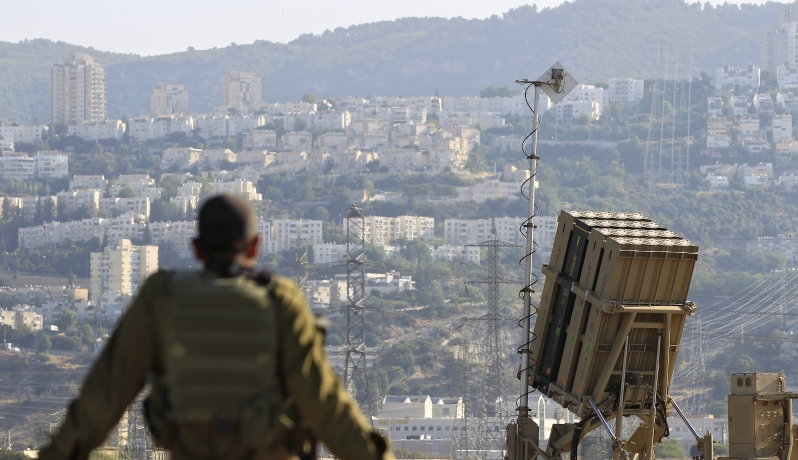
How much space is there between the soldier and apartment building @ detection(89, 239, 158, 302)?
140m

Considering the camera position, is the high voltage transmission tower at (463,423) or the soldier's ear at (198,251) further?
the high voltage transmission tower at (463,423)

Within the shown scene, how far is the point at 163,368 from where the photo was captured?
3.54m

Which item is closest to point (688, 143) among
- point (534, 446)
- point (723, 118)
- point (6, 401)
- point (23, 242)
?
point (723, 118)

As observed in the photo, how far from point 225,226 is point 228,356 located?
32cm

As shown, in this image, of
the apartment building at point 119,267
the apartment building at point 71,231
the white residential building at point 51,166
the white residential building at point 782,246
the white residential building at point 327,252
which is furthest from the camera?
the white residential building at point 51,166

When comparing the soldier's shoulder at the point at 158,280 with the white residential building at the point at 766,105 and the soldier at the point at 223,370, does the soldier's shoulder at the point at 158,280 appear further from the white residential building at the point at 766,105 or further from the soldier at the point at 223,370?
the white residential building at the point at 766,105

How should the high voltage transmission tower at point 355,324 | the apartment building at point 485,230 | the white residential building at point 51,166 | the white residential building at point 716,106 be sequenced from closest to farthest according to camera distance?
the high voltage transmission tower at point 355,324 < the apartment building at point 485,230 < the white residential building at point 51,166 < the white residential building at point 716,106

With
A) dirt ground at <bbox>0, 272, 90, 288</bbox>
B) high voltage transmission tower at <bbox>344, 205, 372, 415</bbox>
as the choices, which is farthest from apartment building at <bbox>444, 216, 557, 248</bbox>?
dirt ground at <bbox>0, 272, 90, 288</bbox>

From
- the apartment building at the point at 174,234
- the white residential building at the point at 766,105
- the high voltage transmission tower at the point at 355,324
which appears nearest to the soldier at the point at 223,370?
the high voltage transmission tower at the point at 355,324

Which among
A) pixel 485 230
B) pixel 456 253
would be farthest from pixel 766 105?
pixel 456 253

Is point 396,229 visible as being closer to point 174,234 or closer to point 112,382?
point 174,234

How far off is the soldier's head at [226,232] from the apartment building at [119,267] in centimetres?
14012

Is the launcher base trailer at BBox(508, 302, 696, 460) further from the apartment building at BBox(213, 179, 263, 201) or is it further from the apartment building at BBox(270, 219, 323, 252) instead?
the apartment building at BBox(213, 179, 263, 201)

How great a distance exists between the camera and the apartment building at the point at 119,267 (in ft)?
470
